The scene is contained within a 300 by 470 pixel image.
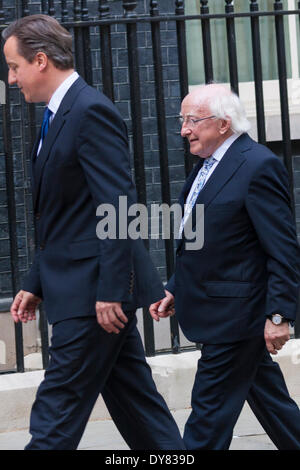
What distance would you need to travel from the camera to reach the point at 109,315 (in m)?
3.96

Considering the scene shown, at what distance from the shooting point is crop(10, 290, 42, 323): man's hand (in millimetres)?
4387

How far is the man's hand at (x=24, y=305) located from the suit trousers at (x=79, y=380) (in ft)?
0.97

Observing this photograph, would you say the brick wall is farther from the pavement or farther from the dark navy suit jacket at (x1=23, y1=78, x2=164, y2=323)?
the dark navy suit jacket at (x1=23, y1=78, x2=164, y2=323)

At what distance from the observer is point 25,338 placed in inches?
290

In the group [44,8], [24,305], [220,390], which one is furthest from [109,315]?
[44,8]

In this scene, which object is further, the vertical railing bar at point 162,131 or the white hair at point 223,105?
the vertical railing bar at point 162,131

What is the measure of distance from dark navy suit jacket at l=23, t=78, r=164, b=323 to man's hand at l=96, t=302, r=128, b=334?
0.03 m

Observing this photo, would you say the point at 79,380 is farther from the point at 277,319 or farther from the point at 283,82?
the point at 283,82

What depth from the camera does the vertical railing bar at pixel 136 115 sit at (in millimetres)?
6242

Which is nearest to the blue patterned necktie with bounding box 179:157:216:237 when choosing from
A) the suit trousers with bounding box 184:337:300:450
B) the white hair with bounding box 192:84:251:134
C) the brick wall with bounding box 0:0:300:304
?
the white hair with bounding box 192:84:251:134

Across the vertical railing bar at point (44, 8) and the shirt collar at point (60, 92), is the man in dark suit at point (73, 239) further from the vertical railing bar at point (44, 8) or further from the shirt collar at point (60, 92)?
the vertical railing bar at point (44, 8)

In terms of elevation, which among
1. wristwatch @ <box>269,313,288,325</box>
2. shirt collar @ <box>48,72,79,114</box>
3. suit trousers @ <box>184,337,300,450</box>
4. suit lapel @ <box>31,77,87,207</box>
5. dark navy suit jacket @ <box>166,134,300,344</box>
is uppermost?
shirt collar @ <box>48,72,79,114</box>

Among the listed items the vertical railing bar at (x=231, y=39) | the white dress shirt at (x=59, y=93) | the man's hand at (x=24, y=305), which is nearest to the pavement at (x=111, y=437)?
the man's hand at (x=24, y=305)

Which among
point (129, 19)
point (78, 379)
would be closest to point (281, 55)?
point (129, 19)
